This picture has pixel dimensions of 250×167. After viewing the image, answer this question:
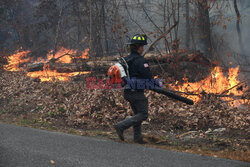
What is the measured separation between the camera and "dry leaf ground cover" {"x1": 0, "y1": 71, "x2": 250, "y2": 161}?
5.55 metres

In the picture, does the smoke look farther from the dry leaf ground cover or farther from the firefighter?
the firefighter

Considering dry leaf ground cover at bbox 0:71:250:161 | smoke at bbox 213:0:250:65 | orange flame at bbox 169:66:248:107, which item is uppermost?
smoke at bbox 213:0:250:65

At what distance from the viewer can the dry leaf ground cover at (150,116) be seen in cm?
555

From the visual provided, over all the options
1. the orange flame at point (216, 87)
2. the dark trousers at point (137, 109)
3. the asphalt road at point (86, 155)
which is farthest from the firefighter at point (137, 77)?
the orange flame at point (216, 87)

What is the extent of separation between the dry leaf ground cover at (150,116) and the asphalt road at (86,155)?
0.69 m

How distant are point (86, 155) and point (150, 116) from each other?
3.51m

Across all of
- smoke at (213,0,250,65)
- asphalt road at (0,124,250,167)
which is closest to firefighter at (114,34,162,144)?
asphalt road at (0,124,250,167)

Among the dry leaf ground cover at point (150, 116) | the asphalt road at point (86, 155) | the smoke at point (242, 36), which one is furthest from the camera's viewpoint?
the smoke at point (242, 36)

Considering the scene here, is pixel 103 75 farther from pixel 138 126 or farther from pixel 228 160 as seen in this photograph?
pixel 228 160

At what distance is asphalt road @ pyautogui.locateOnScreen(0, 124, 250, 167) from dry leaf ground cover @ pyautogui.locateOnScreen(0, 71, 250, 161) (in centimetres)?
69

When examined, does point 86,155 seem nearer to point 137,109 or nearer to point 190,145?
point 137,109

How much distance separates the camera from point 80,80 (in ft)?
41.7

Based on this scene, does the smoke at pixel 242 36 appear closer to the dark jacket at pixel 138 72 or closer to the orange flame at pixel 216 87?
the orange flame at pixel 216 87

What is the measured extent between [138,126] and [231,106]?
155 inches
